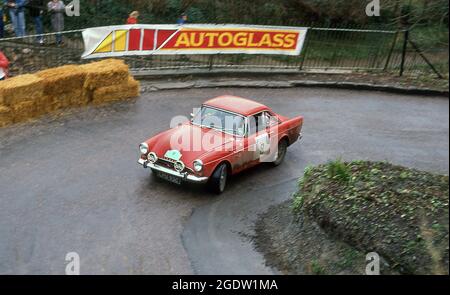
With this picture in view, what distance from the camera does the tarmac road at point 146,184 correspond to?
29.7ft

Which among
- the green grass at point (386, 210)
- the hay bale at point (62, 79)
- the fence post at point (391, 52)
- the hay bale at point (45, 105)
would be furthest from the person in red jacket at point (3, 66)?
the fence post at point (391, 52)

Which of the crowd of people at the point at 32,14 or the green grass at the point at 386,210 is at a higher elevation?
the crowd of people at the point at 32,14

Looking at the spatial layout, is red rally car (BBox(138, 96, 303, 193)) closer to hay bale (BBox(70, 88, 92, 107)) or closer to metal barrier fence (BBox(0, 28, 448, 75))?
hay bale (BBox(70, 88, 92, 107))

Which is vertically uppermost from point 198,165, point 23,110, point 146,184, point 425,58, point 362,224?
point 362,224

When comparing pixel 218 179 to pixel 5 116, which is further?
pixel 5 116

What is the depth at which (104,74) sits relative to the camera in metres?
15.0

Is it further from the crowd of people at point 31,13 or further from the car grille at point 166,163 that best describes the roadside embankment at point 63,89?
the car grille at point 166,163

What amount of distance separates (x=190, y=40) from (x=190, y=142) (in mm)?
6692

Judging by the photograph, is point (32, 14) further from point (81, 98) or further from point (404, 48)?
point (404, 48)

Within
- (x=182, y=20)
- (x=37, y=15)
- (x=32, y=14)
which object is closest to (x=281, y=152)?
(x=182, y=20)

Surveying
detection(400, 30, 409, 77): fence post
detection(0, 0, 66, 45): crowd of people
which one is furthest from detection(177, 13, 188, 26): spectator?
detection(400, 30, 409, 77): fence post

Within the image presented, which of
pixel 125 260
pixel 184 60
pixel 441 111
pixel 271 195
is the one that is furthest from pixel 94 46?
pixel 441 111

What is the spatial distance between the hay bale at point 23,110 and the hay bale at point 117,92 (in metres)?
1.74
